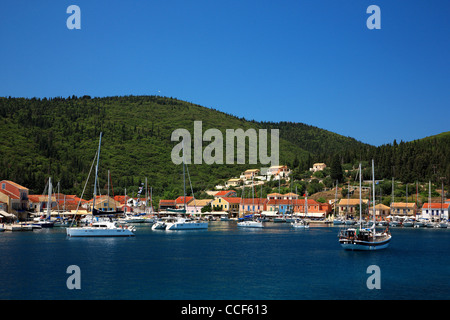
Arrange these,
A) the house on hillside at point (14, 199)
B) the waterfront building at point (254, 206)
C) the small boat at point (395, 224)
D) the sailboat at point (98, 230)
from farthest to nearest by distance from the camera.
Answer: the waterfront building at point (254, 206) < the small boat at point (395, 224) < the house on hillside at point (14, 199) < the sailboat at point (98, 230)

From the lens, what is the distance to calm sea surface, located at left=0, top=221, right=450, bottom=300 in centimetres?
3281

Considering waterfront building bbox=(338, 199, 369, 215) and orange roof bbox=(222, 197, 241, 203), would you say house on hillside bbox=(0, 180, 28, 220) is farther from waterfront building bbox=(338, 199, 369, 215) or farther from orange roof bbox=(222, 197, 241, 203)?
waterfront building bbox=(338, 199, 369, 215)

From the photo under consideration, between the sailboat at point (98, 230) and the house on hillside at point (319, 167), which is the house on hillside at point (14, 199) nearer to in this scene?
the sailboat at point (98, 230)

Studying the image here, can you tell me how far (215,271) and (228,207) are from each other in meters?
121

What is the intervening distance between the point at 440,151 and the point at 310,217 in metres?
60.7

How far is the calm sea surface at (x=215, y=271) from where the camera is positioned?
32812 mm

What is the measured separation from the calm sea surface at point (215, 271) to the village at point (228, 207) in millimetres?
42516

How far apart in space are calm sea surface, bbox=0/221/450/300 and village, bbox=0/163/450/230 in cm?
4252

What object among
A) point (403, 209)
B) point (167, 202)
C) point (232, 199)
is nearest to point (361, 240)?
point (403, 209)

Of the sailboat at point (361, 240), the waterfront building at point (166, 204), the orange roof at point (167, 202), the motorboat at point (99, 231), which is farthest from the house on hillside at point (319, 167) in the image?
the sailboat at point (361, 240)

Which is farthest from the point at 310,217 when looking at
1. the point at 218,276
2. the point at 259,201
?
the point at 218,276

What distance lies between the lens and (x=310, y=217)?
142 m
